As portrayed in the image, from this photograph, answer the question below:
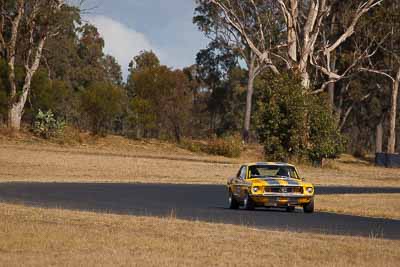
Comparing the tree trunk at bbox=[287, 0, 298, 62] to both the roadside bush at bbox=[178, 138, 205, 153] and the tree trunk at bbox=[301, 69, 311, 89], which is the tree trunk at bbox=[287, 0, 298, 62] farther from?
the roadside bush at bbox=[178, 138, 205, 153]

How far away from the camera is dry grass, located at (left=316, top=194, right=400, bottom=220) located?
26.2m

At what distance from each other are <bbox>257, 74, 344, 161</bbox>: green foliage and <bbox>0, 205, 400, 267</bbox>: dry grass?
3551 centimetres

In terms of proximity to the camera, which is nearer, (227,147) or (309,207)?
(309,207)

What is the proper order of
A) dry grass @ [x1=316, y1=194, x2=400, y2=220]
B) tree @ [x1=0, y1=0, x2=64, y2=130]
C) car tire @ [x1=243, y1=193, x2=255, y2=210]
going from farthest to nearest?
tree @ [x1=0, y1=0, x2=64, y2=130] → dry grass @ [x1=316, y1=194, x2=400, y2=220] → car tire @ [x1=243, y1=193, x2=255, y2=210]

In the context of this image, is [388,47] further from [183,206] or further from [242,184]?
[242,184]

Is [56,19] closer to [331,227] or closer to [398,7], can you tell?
[398,7]

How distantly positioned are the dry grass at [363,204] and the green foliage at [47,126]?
36.1 meters

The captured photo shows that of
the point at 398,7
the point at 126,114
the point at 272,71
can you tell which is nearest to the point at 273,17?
the point at 398,7

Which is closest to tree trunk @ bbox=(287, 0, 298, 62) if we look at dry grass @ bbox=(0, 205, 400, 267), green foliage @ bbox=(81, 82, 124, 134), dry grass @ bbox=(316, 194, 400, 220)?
green foliage @ bbox=(81, 82, 124, 134)

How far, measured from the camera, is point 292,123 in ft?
179

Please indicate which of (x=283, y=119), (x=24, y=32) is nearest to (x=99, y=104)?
(x=24, y=32)

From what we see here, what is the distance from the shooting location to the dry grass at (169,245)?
43.2ft

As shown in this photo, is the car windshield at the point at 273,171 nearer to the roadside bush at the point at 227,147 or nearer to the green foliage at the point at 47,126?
the roadside bush at the point at 227,147

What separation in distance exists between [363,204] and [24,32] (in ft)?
146
